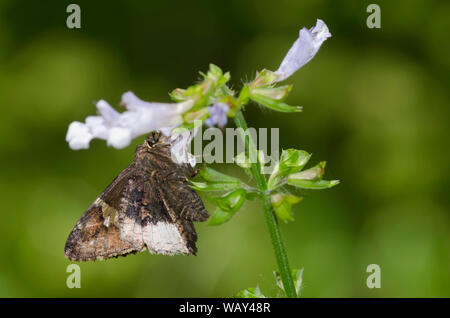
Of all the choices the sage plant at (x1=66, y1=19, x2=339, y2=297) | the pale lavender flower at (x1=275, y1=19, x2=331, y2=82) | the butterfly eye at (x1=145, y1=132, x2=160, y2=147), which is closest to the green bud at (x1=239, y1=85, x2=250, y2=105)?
the sage plant at (x1=66, y1=19, x2=339, y2=297)

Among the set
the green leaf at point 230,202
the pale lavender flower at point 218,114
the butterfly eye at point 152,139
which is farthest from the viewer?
the butterfly eye at point 152,139

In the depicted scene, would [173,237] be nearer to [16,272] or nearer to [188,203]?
[188,203]

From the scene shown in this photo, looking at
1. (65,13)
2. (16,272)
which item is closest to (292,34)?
(65,13)

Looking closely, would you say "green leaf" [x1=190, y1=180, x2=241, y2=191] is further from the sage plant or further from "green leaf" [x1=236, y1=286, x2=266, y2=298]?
"green leaf" [x1=236, y1=286, x2=266, y2=298]

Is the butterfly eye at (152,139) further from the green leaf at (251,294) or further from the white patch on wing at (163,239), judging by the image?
the green leaf at (251,294)

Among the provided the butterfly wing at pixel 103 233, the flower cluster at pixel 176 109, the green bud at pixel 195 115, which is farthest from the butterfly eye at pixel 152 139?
the green bud at pixel 195 115
